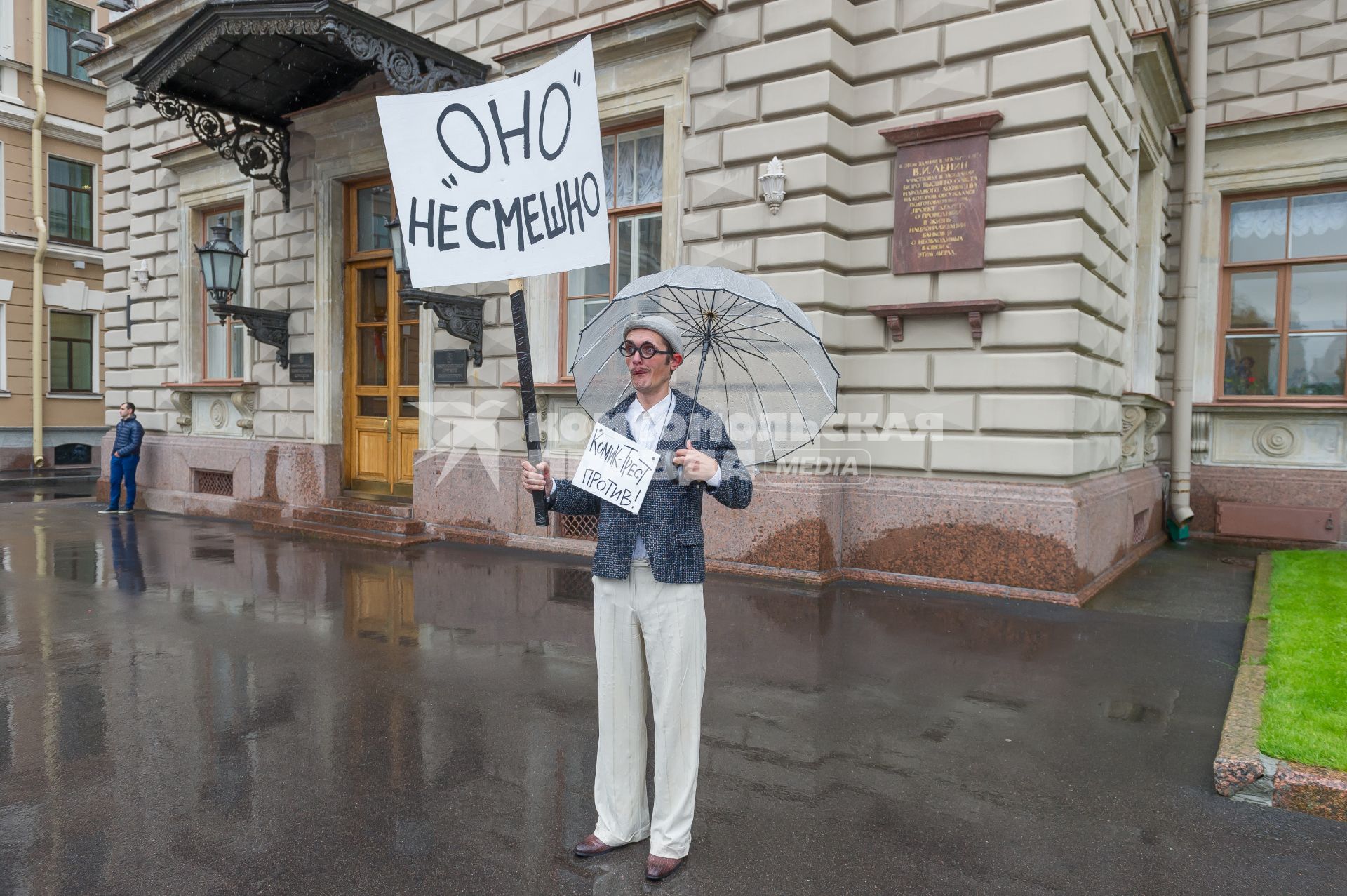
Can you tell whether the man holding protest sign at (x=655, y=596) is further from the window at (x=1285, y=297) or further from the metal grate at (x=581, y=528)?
the window at (x=1285, y=297)

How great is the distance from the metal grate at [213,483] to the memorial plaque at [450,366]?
4443 millimetres

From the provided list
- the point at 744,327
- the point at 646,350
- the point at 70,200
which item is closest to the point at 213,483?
the point at 744,327

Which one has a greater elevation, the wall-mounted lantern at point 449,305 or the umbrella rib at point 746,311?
the wall-mounted lantern at point 449,305

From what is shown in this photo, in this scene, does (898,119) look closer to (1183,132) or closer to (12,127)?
(1183,132)

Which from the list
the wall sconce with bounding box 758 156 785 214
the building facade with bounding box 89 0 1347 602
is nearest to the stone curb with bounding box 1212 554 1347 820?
the building facade with bounding box 89 0 1347 602

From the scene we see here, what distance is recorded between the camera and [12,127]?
20594 mm

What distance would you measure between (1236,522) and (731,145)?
732 cm

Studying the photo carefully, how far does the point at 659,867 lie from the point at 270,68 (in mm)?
10810

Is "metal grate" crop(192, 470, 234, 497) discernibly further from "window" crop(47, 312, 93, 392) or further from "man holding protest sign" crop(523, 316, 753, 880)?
"window" crop(47, 312, 93, 392)

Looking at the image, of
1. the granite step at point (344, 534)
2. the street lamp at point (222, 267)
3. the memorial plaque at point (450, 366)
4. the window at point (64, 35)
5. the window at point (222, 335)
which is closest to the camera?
the granite step at point (344, 534)

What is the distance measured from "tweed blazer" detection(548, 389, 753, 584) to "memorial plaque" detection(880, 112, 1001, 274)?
5099 mm

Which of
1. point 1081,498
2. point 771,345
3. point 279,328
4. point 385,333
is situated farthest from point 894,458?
point 279,328

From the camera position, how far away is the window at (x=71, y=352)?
71.2 feet

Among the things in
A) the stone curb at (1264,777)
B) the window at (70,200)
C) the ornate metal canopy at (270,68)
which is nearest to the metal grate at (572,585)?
the stone curb at (1264,777)
